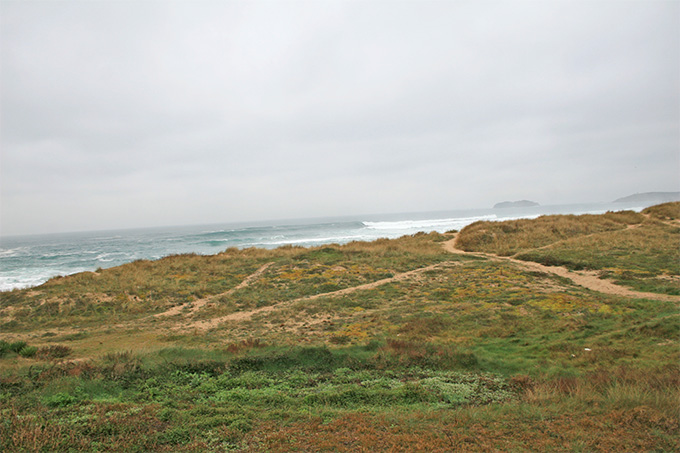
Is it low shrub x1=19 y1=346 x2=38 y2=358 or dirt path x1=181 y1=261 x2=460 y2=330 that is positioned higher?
low shrub x1=19 y1=346 x2=38 y2=358

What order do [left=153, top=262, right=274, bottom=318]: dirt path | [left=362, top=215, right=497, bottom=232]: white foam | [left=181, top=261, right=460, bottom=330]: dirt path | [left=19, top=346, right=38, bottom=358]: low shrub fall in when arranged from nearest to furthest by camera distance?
[left=19, top=346, right=38, bottom=358]: low shrub < [left=181, top=261, right=460, bottom=330]: dirt path < [left=153, top=262, right=274, bottom=318]: dirt path < [left=362, top=215, right=497, bottom=232]: white foam

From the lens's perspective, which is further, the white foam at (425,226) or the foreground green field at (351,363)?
the white foam at (425,226)

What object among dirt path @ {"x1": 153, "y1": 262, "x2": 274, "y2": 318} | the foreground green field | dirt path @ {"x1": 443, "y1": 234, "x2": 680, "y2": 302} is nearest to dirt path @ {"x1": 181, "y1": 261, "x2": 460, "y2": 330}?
the foreground green field

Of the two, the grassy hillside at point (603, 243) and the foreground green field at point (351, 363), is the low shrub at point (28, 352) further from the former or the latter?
the grassy hillside at point (603, 243)

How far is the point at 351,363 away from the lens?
7551mm

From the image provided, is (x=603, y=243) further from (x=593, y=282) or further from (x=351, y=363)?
(x=351, y=363)

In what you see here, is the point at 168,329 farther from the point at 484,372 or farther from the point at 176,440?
the point at 484,372

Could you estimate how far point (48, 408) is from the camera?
5254mm

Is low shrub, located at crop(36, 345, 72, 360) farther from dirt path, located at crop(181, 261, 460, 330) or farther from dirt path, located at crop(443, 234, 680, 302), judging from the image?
dirt path, located at crop(443, 234, 680, 302)

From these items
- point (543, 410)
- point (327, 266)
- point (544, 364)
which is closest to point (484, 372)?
point (544, 364)

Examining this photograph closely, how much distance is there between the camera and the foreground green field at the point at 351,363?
432 centimetres

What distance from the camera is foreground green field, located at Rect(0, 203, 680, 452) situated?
14.2 ft

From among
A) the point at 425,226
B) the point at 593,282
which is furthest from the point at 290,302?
the point at 425,226

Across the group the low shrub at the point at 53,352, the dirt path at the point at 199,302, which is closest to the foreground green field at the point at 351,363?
the low shrub at the point at 53,352
